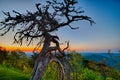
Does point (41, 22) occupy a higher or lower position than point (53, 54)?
higher

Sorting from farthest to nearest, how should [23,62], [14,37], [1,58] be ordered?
[1,58] → [23,62] → [14,37]

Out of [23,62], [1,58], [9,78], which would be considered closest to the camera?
A: [9,78]

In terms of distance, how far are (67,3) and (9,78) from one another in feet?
72.3

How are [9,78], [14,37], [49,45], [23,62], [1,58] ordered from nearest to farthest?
1. [49,45]
2. [14,37]
3. [9,78]
4. [23,62]
5. [1,58]

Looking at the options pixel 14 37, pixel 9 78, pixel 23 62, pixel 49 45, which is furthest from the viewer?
pixel 23 62

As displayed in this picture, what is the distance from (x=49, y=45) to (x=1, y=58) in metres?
75.4

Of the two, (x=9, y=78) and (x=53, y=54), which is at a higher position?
(x=53, y=54)

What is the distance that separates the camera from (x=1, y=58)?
84375 millimetres

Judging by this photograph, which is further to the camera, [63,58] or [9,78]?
[9,78]

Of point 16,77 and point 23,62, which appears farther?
point 23,62

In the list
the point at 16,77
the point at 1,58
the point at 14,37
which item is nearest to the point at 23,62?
the point at 1,58

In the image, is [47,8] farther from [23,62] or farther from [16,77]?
[23,62]

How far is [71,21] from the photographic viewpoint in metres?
11.0

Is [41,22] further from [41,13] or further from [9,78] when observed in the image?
[9,78]
